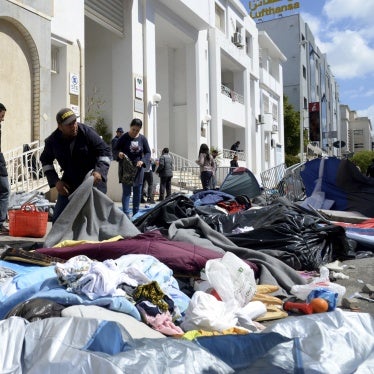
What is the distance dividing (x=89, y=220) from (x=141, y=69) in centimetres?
1219

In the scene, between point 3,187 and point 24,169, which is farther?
point 24,169

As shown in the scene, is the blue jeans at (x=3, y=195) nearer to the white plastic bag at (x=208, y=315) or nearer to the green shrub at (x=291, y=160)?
the white plastic bag at (x=208, y=315)

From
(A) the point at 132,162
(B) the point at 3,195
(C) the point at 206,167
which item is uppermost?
(C) the point at 206,167

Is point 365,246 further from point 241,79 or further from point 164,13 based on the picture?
point 241,79

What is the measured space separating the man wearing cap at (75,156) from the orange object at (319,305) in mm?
2807

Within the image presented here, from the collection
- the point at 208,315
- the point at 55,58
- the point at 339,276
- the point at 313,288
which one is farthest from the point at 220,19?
the point at 208,315

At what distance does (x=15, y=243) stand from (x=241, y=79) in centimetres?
2343

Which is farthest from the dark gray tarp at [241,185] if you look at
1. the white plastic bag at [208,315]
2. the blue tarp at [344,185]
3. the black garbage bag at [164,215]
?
the white plastic bag at [208,315]

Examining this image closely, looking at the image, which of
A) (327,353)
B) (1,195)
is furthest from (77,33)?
(327,353)

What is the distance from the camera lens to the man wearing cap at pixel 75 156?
16.3ft

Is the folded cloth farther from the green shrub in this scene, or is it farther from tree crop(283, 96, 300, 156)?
tree crop(283, 96, 300, 156)

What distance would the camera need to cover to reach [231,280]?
322 centimetres

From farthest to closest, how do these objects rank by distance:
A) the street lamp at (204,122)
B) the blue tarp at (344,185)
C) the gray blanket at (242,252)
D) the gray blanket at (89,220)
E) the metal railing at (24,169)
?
the street lamp at (204,122), the metal railing at (24,169), the blue tarp at (344,185), the gray blanket at (89,220), the gray blanket at (242,252)

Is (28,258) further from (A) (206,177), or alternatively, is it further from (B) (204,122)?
(B) (204,122)
